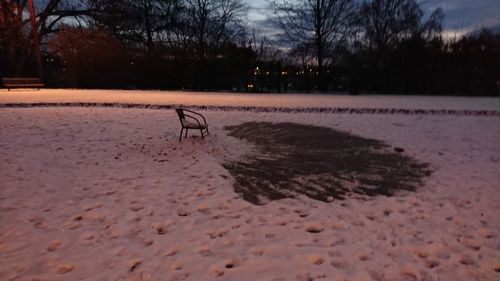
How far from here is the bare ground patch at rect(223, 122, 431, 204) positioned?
502 centimetres

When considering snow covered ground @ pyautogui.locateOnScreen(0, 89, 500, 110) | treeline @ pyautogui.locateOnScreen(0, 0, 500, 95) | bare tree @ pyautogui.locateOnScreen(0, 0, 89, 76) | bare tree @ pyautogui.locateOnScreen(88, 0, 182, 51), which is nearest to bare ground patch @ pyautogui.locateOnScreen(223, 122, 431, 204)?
snow covered ground @ pyautogui.locateOnScreen(0, 89, 500, 110)

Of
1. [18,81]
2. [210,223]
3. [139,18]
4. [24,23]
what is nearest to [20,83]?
[18,81]

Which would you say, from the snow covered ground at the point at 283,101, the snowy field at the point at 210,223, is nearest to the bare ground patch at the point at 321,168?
the snowy field at the point at 210,223

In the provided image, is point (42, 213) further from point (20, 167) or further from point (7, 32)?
point (7, 32)

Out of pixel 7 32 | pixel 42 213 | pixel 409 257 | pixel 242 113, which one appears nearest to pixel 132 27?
pixel 7 32

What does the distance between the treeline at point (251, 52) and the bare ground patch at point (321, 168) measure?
53.7 feet

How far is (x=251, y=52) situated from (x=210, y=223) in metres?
26.3

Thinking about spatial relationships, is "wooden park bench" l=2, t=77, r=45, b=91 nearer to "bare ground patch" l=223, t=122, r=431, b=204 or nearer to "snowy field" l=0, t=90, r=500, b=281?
"snowy field" l=0, t=90, r=500, b=281

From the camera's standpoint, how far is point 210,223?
13.0 ft

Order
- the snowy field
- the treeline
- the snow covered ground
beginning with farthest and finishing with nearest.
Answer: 1. the treeline
2. the snow covered ground
3. the snowy field

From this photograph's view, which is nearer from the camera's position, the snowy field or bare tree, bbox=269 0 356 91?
the snowy field

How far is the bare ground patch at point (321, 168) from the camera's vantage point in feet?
16.5

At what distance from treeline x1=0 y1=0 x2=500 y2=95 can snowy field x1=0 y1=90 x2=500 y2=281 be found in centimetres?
1817

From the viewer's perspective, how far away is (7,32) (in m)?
25.9
